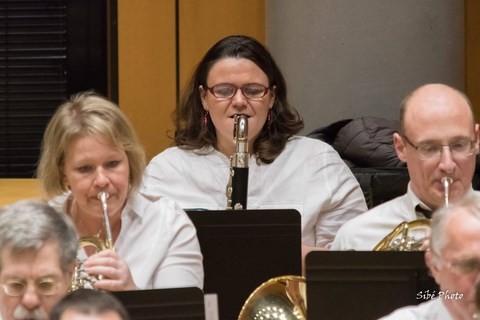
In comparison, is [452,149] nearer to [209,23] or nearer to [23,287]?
[23,287]

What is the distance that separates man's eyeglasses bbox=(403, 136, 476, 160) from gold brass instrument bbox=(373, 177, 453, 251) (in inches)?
8.3

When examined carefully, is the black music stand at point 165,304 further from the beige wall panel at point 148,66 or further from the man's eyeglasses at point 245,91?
the beige wall panel at point 148,66

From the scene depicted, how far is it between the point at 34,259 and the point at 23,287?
65 millimetres

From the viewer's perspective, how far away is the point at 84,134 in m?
3.06

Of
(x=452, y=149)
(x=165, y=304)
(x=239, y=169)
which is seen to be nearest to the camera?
(x=165, y=304)

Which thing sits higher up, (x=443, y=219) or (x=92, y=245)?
(x=443, y=219)

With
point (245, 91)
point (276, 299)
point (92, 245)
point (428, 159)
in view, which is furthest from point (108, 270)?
point (245, 91)

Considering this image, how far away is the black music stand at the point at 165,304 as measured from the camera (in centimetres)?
252

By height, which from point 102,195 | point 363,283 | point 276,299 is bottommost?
point 276,299

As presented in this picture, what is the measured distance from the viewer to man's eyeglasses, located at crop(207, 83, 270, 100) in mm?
3750

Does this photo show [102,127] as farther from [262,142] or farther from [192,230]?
[262,142]

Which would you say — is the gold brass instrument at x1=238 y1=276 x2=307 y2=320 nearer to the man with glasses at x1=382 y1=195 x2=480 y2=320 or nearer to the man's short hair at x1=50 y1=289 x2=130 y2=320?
the man with glasses at x1=382 y1=195 x2=480 y2=320

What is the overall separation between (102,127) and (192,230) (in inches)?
12.7

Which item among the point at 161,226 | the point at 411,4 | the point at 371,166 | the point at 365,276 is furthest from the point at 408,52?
the point at 365,276
